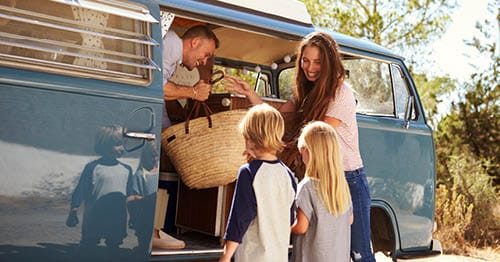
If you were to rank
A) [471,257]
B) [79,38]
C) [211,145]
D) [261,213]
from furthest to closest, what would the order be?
[471,257]
[211,145]
[79,38]
[261,213]

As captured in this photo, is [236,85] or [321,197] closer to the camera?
[321,197]

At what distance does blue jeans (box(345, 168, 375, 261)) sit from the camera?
4086 mm

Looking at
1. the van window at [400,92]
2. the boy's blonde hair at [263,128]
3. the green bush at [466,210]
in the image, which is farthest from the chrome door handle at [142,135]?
the green bush at [466,210]

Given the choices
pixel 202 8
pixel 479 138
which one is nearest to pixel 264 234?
pixel 202 8

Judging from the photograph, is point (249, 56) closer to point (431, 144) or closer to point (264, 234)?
point (431, 144)

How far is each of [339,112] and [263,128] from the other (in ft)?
2.77

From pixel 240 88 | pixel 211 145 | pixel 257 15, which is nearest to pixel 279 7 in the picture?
pixel 257 15

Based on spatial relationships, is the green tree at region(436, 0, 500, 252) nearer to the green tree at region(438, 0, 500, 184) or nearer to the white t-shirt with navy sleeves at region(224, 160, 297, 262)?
the green tree at region(438, 0, 500, 184)

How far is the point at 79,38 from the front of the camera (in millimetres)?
3615

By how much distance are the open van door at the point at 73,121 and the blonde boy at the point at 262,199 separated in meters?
0.62

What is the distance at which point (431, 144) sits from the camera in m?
5.81

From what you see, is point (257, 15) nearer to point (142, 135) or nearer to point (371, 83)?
point (142, 135)

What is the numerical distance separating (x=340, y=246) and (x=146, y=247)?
1103 mm

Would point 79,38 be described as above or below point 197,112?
above
